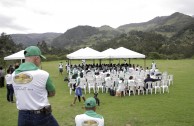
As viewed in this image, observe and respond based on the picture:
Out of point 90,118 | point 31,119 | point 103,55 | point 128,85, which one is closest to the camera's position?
point 31,119

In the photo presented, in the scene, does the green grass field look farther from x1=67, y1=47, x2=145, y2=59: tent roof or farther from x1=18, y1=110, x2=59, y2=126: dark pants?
x1=18, y1=110, x2=59, y2=126: dark pants

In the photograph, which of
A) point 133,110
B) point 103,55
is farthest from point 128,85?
point 103,55

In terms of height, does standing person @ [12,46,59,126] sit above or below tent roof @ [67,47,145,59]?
below

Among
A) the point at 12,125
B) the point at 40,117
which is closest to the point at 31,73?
the point at 40,117

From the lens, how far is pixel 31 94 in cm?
433

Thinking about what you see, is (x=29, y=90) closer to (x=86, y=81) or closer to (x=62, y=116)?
(x=62, y=116)

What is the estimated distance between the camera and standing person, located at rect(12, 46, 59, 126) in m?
4.31

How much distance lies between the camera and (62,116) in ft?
38.3

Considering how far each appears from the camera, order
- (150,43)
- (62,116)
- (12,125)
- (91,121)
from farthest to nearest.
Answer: (150,43)
(62,116)
(12,125)
(91,121)

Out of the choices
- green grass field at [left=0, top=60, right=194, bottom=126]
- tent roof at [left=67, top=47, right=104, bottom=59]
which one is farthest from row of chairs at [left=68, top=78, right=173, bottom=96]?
tent roof at [left=67, top=47, right=104, bottom=59]

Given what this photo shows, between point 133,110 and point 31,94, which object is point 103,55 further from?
point 31,94

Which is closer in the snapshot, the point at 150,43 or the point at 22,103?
the point at 22,103

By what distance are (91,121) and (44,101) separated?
2.97 feet

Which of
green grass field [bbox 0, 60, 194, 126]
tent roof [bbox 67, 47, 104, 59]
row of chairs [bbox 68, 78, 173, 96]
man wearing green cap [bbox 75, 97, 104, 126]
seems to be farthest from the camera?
tent roof [bbox 67, 47, 104, 59]
